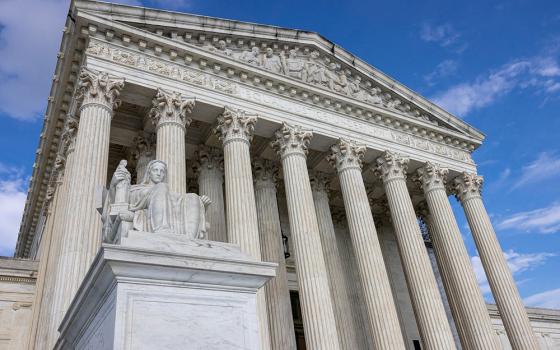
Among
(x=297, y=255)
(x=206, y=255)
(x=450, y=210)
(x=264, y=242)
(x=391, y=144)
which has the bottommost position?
(x=206, y=255)

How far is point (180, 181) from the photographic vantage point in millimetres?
16469

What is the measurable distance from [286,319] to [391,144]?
10.6 meters

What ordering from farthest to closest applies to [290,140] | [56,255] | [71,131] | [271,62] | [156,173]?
[271,62] < [290,140] < [71,131] < [56,255] < [156,173]

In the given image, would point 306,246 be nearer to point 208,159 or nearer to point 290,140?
point 290,140

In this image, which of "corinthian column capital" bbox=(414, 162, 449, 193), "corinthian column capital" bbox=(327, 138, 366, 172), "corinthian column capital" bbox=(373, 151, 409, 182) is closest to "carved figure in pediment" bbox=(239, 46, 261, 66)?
"corinthian column capital" bbox=(327, 138, 366, 172)

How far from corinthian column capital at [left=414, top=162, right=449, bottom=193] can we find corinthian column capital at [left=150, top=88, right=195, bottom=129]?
518 inches

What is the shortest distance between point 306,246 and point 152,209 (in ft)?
40.7

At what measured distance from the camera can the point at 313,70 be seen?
78.6 ft

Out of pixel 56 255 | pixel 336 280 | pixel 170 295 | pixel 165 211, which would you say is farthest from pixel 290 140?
pixel 170 295

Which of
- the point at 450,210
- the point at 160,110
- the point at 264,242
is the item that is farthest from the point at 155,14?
the point at 450,210

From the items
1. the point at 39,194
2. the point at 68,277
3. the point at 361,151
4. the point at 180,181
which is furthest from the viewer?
the point at 39,194

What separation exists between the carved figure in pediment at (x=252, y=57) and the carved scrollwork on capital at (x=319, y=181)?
6.43 meters

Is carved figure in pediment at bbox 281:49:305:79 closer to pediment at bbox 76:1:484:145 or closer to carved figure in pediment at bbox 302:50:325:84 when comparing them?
pediment at bbox 76:1:484:145

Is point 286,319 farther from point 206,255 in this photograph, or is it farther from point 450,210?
point 206,255
